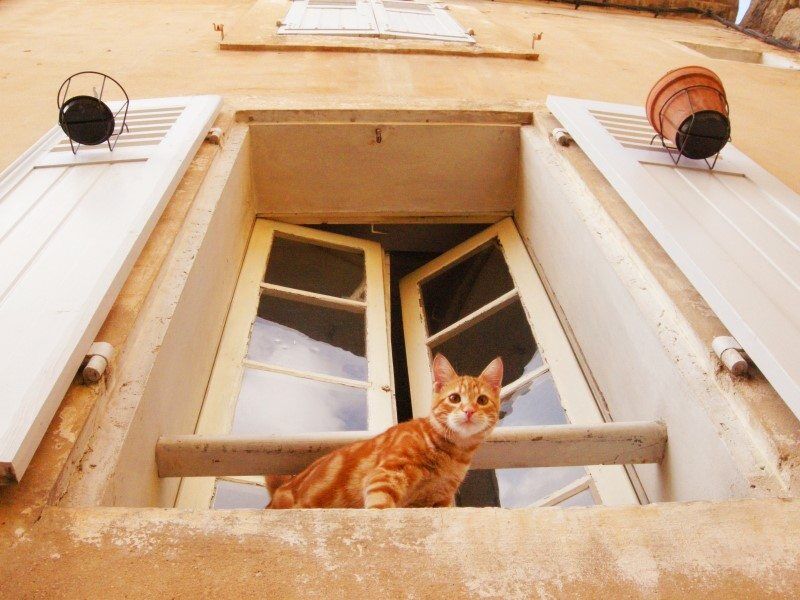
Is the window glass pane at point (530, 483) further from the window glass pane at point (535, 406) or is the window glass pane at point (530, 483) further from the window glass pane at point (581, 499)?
the window glass pane at point (535, 406)

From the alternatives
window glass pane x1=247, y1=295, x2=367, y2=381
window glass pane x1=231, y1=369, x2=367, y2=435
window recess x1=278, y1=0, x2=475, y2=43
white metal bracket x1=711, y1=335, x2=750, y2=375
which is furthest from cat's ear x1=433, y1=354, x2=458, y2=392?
window recess x1=278, y1=0, x2=475, y2=43

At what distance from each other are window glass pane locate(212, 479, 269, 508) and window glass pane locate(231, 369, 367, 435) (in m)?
0.23

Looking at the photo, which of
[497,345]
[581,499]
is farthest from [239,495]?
[497,345]

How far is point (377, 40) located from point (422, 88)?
1.30 meters

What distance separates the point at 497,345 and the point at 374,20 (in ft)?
12.7

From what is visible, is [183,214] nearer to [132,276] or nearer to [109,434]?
[132,276]

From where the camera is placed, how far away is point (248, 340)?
110 inches


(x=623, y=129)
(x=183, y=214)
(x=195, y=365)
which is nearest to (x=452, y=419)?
(x=195, y=365)

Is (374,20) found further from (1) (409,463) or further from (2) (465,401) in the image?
(1) (409,463)

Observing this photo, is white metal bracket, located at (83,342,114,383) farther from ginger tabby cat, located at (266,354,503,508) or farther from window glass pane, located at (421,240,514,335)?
window glass pane, located at (421,240,514,335)

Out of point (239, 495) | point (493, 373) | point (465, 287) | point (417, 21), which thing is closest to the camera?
point (493, 373)

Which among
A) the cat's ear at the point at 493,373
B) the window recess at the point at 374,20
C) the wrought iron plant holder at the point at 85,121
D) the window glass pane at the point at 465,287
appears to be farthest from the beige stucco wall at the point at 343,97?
the window glass pane at the point at 465,287

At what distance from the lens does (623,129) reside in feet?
10.3

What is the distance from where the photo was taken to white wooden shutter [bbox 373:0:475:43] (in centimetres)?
527
